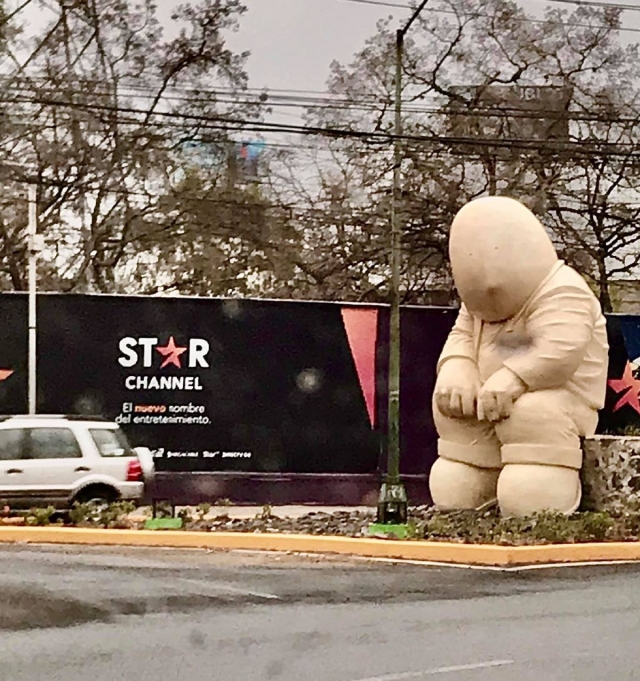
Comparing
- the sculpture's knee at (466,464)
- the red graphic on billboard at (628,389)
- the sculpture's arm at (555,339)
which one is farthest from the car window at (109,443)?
the red graphic on billboard at (628,389)

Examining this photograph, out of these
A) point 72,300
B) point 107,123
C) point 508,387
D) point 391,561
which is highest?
point 107,123

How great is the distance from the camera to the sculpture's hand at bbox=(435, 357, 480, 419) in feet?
51.6

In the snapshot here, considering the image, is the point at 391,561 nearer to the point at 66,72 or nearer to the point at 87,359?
the point at 87,359

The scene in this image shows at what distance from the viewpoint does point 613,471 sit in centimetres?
1592

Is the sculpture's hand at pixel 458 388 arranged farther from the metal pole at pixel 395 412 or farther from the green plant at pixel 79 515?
the green plant at pixel 79 515

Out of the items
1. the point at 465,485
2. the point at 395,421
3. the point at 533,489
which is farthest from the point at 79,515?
the point at 533,489

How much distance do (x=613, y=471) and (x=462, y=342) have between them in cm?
240

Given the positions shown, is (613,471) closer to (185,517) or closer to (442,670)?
(185,517)

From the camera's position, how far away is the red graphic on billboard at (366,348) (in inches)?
969

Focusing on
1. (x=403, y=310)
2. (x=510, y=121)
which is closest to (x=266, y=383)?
(x=403, y=310)

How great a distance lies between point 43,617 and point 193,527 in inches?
248

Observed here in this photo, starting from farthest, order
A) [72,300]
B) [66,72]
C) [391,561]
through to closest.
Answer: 1. [66,72]
2. [72,300]
3. [391,561]

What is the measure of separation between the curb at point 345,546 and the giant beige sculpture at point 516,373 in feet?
3.99

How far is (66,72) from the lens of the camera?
101 ft
